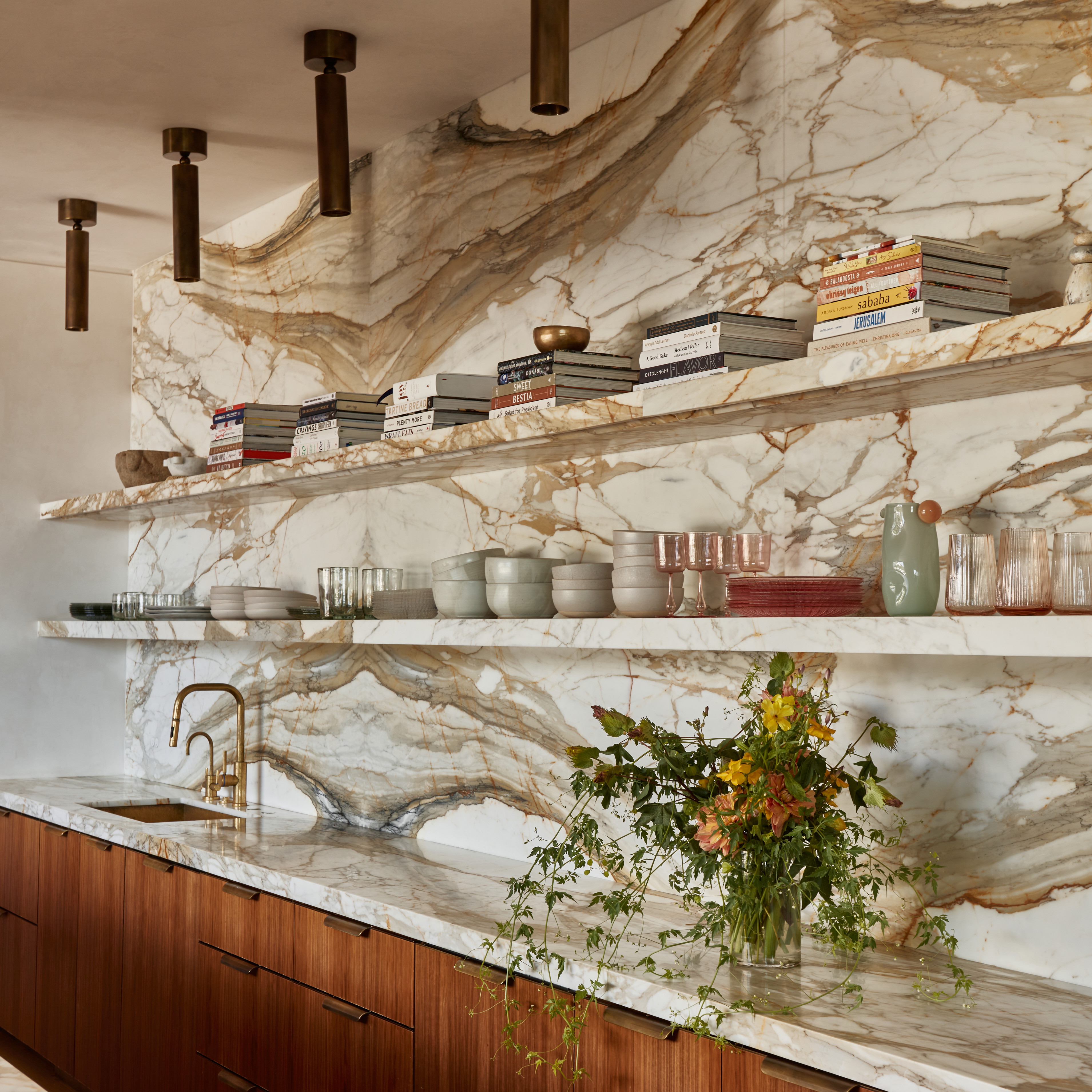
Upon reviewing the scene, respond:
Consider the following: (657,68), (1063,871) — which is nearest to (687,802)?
(1063,871)

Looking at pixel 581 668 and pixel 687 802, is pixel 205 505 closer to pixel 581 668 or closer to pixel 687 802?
pixel 581 668

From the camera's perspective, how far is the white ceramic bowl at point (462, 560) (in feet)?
9.09

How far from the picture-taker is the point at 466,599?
276 centimetres

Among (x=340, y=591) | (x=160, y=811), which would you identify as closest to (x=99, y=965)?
(x=160, y=811)

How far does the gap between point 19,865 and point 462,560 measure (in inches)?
88.5

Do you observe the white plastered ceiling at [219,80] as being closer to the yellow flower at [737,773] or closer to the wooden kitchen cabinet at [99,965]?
the yellow flower at [737,773]

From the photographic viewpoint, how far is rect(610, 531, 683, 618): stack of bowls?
2.33 meters

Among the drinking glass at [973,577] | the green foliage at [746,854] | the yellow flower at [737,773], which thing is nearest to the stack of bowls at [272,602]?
the green foliage at [746,854]

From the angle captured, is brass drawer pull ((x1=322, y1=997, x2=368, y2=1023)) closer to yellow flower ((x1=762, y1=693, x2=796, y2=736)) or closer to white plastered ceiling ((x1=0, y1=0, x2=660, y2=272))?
yellow flower ((x1=762, y1=693, x2=796, y2=736))

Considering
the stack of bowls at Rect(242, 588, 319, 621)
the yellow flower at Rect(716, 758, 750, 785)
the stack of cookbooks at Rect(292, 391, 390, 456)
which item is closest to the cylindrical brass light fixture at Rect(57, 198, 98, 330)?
the stack of bowls at Rect(242, 588, 319, 621)

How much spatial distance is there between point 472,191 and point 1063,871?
2.19 meters

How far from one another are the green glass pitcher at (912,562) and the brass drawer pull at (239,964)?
1.76 metres

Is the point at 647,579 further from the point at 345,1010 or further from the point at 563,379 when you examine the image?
the point at 345,1010

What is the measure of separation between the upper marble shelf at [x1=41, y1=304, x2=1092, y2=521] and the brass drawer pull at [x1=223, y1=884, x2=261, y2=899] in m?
1.02
